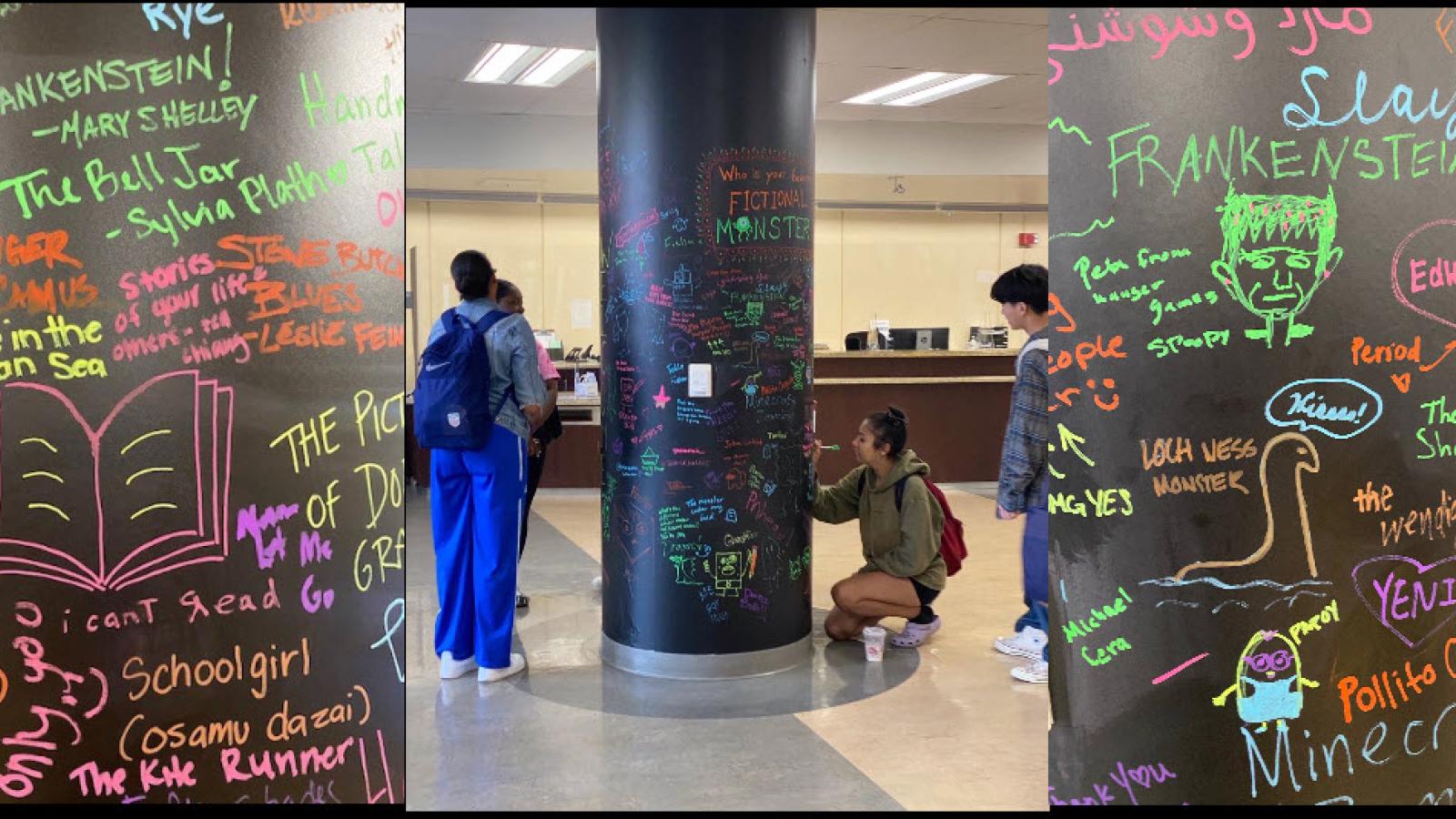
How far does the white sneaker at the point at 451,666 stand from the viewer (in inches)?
188

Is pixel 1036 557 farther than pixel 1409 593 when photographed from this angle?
Yes

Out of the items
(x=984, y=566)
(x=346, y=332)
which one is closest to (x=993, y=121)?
(x=984, y=566)

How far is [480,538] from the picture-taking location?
4.62 meters

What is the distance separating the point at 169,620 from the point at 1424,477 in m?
2.50

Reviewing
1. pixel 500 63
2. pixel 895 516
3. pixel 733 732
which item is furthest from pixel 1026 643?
pixel 500 63

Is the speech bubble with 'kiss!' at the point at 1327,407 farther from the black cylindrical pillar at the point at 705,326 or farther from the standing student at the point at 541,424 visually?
the standing student at the point at 541,424

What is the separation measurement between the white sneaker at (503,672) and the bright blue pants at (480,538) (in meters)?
0.03

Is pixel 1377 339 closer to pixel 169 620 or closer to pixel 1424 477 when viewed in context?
pixel 1424 477

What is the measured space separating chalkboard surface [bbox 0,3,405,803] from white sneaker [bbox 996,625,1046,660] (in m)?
3.33

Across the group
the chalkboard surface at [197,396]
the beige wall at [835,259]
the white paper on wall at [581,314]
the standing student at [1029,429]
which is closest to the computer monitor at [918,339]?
the beige wall at [835,259]

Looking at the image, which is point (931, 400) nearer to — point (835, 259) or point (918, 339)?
point (918, 339)

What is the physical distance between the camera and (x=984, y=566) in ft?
22.5

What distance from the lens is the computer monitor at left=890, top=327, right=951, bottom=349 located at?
1004cm

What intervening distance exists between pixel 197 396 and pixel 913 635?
3706 mm
